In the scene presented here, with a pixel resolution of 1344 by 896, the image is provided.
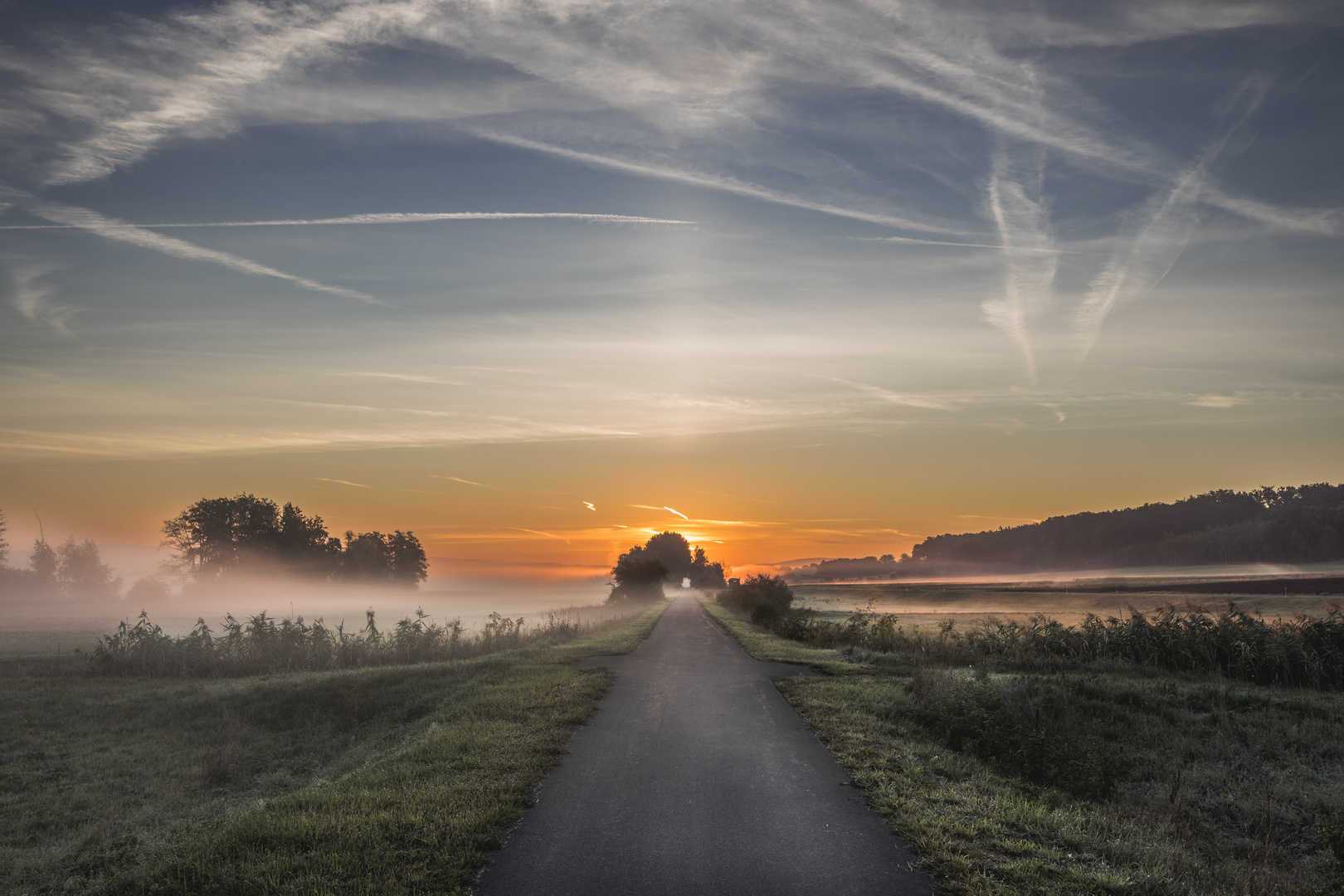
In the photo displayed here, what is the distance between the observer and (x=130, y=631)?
84.8 ft

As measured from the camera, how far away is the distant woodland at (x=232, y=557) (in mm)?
84250

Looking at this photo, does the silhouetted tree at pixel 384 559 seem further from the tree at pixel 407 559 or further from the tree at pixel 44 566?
the tree at pixel 44 566

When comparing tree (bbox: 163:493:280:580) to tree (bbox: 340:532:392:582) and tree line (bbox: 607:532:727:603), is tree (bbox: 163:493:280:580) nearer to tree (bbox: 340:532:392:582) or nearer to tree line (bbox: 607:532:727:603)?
tree (bbox: 340:532:392:582)

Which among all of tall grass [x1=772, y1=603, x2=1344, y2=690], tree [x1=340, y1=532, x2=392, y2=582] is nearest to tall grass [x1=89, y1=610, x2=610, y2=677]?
tall grass [x1=772, y1=603, x2=1344, y2=690]

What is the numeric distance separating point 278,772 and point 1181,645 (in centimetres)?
2287

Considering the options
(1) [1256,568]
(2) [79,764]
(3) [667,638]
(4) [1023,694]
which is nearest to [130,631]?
(2) [79,764]

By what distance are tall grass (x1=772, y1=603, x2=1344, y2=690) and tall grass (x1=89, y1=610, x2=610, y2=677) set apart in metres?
17.4

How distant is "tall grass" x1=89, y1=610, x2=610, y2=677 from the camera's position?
2512cm

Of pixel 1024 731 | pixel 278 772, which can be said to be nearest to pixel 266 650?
pixel 278 772

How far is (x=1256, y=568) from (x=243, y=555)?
110m

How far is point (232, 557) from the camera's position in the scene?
86250mm

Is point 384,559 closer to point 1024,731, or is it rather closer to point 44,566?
point 44,566

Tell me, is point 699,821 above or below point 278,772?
above

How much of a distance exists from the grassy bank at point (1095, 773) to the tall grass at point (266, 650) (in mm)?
16799
